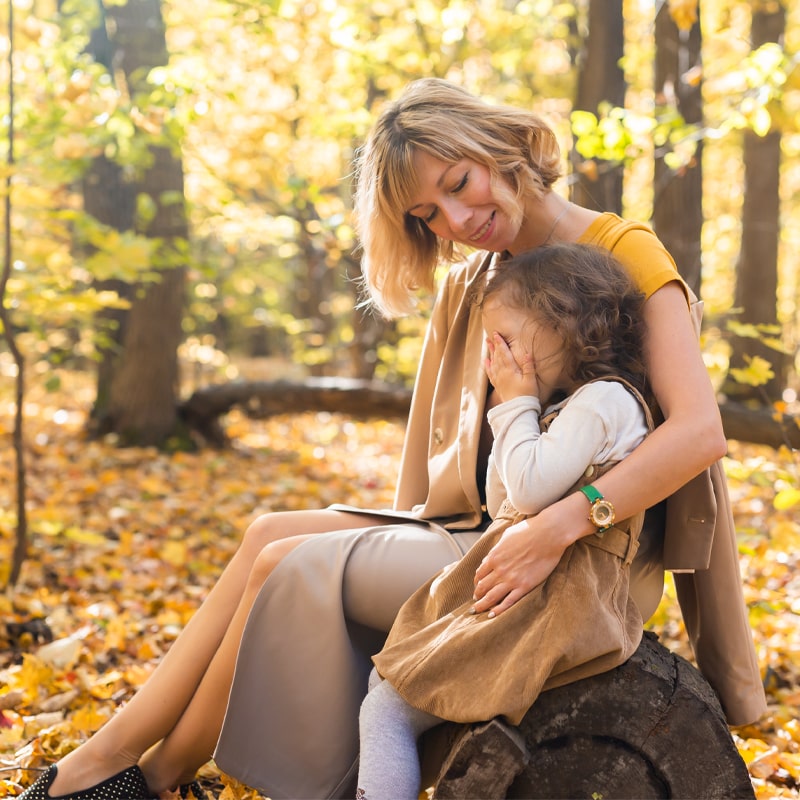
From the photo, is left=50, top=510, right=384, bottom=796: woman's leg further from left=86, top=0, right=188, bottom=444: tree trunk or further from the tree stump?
left=86, top=0, right=188, bottom=444: tree trunk

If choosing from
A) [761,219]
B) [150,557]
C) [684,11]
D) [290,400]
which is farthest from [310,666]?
[761,219]

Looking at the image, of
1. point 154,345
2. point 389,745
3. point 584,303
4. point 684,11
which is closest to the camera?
point 389,745

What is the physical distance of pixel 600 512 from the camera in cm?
177

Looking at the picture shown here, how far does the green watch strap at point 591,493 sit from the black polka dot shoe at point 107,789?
1.30m

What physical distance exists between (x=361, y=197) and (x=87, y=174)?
5.89 meters

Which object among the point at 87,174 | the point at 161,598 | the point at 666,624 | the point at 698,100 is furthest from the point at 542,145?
the point at 87,174

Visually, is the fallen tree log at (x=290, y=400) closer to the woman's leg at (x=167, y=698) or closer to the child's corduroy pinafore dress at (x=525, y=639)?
the woman's leg at (x=167, y=698)

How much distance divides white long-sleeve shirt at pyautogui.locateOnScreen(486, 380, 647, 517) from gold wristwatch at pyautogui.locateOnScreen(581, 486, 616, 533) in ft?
0.18

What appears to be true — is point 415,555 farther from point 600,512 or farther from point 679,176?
point 679,176

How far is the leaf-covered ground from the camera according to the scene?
2.80 m

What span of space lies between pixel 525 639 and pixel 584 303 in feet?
2.41

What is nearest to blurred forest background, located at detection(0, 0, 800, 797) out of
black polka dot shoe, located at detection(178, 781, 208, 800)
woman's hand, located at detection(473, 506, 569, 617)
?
black polka dot shoe, located at detection(178, 781, 208, 800)

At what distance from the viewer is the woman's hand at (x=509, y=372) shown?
1.94 meters

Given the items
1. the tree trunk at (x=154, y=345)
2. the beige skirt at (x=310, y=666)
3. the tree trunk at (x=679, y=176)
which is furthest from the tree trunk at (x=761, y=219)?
the beige skirt at (x=310, y=666)
